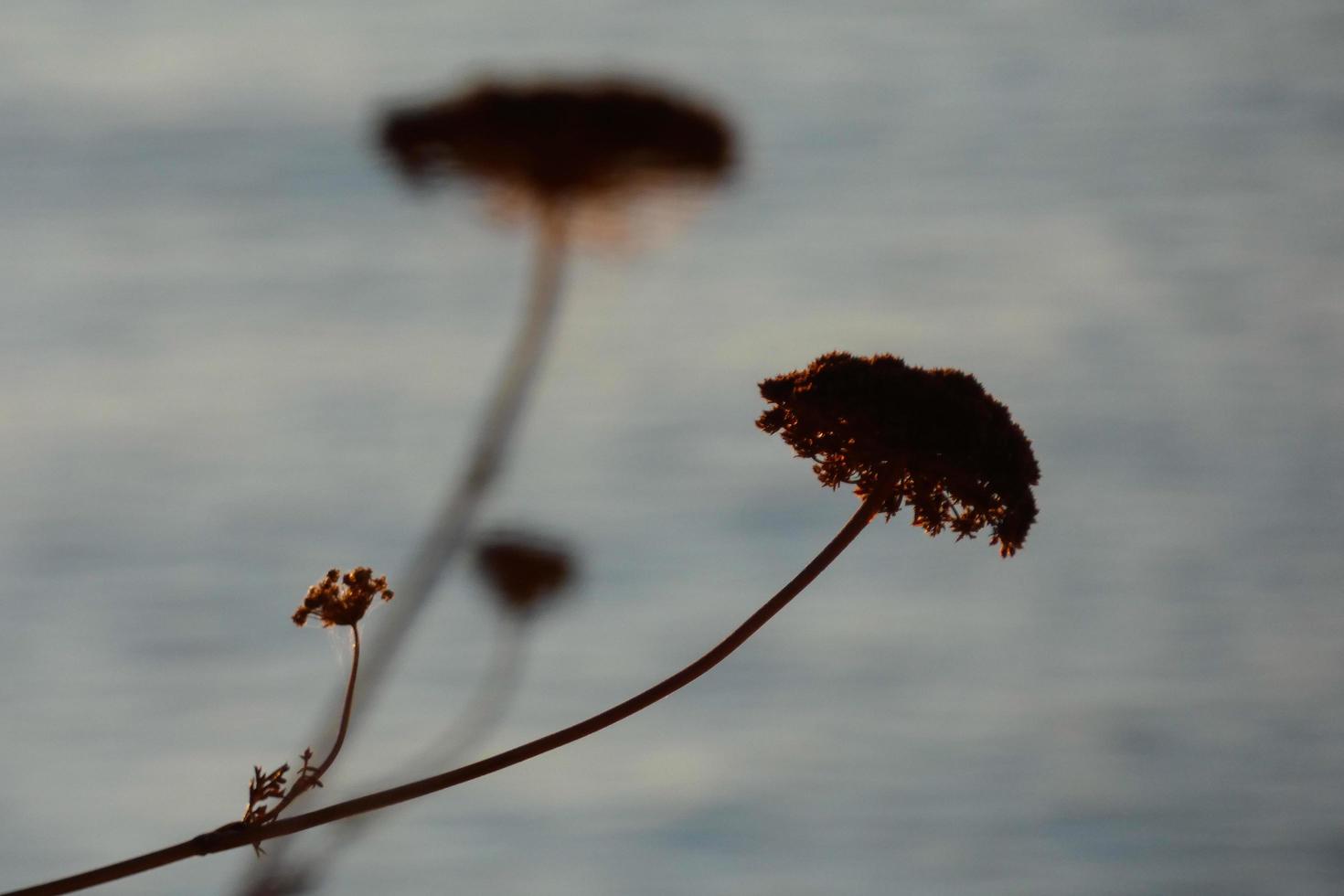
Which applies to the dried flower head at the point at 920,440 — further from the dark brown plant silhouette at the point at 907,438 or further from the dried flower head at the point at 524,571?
the dried flower head at the point at 524,571

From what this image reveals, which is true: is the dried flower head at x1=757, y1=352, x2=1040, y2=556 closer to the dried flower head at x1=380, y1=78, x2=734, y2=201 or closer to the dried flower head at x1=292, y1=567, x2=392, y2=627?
the dried flower head at x1=292, y1=567, x2=392, y2=627

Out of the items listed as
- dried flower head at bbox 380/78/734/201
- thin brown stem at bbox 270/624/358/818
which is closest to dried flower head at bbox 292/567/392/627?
thin brown stem at bbox 270/624/358/818

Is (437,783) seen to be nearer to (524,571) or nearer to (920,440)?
(920,440)

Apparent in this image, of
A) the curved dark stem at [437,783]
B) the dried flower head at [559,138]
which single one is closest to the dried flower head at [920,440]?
the curved dark stem at [437,783]

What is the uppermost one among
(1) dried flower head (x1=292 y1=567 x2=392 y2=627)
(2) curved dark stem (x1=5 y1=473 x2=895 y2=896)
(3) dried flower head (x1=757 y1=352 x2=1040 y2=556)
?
(3) dried flower head (x1=757 y1=352 x2=1040 y2=556)

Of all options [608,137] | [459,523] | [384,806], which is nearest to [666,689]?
[384,806]

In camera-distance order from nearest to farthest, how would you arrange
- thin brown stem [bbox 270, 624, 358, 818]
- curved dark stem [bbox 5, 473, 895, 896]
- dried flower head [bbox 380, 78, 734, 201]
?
curved dark stem [bbox 5, 473, 895, 896], thin brown stem [bbox 270, 624, 358, 818], dried flower head [bbox 380, 78, 734, 201]

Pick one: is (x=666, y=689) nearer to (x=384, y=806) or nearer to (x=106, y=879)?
(x=384, y=806)
